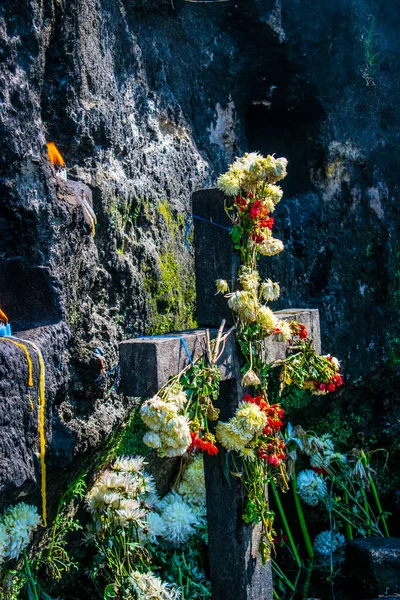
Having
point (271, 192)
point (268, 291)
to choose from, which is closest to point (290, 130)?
point (271, 192)

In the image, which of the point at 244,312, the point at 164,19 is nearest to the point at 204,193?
the point at 244,312

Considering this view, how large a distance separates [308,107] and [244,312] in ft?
7.67

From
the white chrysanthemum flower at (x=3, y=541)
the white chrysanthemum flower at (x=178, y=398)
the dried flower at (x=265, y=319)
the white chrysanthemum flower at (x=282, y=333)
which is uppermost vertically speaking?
the dried flower at (x=265, y=319)

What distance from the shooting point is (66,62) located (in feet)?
9.53

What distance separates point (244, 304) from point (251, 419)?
437mm

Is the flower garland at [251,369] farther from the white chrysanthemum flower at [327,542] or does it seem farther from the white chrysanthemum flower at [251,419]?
the white chrysanthemum flower at [327,542]

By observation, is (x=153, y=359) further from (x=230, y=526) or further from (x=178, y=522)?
(x=178, y=522)

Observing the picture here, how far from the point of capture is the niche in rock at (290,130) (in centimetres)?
445

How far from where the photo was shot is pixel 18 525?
2406 mm

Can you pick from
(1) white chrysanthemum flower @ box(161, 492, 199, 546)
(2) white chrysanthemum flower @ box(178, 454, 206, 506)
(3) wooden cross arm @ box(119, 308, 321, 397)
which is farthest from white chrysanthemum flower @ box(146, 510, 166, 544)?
(3) wooden cross arm @ box(119, 308, 321, 397)

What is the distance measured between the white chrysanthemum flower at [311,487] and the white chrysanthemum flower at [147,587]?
132cm

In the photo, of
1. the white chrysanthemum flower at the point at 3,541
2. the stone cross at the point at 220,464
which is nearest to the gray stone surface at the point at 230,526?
the stone cross at the point at 220,464

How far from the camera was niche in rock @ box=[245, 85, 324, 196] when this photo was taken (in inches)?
175

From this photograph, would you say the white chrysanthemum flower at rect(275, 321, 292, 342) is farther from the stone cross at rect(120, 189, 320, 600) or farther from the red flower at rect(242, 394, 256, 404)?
the red flower at rect(242, 394, 256, 404)
